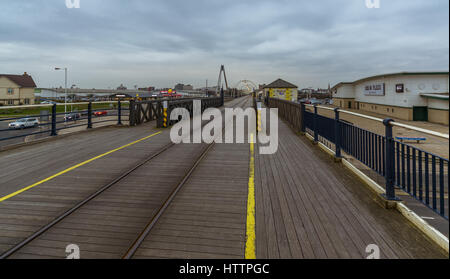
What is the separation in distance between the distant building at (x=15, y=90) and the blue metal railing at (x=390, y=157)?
7125cm

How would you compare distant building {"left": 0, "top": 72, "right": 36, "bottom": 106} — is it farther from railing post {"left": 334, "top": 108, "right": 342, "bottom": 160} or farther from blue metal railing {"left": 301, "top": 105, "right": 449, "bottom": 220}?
blue metal railing {"left": 301, "top": 105, "right": 449, "bottom": 220}

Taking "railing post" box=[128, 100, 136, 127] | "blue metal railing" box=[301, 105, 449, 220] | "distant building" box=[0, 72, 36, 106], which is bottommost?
"blue metal railing" box=[301, 105, 449, 220]

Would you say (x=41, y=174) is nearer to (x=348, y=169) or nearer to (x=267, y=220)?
(x=267, y=220)

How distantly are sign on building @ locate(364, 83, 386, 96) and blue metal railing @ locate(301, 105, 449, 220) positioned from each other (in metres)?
41.9

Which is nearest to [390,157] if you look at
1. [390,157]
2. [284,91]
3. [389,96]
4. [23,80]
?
[390,157]

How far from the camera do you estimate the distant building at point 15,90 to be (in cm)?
5691

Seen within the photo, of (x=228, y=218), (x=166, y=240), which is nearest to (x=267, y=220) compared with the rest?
(x=228, y=218)

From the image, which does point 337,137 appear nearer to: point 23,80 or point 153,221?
point 153,221

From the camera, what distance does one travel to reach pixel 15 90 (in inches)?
2315

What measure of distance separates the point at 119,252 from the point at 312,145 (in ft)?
23.9

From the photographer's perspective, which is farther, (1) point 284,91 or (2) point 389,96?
(1) point 284,91

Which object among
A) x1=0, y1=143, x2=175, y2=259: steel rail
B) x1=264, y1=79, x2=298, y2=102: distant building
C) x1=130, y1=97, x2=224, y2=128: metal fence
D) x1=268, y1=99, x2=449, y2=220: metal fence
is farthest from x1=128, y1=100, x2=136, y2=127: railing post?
x1=264, y1=79, x2=298, y2=102: distant building

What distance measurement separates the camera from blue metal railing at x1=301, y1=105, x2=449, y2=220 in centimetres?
289

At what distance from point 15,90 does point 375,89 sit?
77.6 metres
